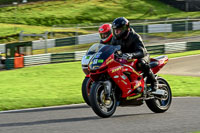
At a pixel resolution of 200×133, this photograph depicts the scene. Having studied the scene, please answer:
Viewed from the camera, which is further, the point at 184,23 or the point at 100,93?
the point at 184,23

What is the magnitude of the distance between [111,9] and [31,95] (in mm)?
37094

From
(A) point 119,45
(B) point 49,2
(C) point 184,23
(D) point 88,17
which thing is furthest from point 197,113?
(B) point 49,2

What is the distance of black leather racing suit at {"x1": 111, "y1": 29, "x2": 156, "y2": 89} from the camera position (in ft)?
23.2

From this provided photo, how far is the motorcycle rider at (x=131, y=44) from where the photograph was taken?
22.7ft

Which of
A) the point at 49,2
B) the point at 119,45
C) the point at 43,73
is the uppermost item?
the point at 49,2

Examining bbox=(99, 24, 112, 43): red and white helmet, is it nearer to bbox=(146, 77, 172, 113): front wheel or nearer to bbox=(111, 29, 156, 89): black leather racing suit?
bbox=(111, 29, 156, 89): black leather racing suit

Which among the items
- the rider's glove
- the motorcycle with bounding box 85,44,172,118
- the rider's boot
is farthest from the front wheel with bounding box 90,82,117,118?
the rider's boot

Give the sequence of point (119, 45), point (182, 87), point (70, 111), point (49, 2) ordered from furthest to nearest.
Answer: point (49, 2)
point (182, 87)
point (70, 111)
point (119, 45)

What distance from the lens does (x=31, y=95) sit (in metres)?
10.7

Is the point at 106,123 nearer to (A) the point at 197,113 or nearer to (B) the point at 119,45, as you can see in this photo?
(B) the point at 119,45

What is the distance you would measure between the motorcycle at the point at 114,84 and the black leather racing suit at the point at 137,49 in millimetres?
122

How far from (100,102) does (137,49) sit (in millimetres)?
1264

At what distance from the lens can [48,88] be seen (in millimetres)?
12172

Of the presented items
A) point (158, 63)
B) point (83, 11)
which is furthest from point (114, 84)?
point (83, 11)
